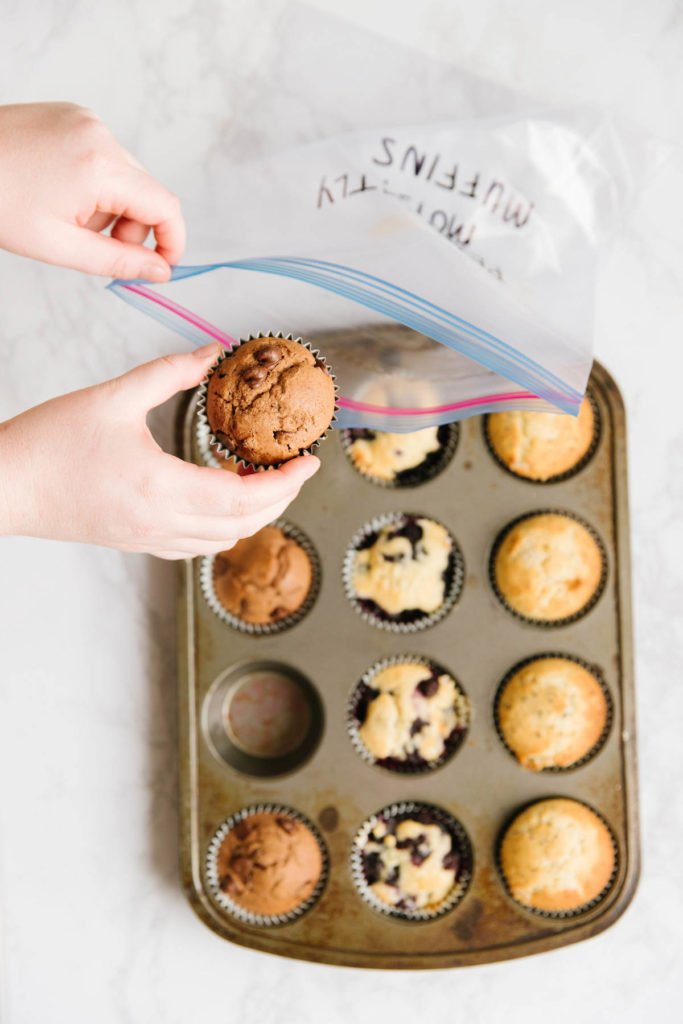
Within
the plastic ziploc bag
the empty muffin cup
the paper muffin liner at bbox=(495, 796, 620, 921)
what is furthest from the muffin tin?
the plastic ziploc bag

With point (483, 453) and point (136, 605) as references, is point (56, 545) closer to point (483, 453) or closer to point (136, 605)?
point (136, 605)

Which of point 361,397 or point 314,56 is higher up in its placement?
point 314,56

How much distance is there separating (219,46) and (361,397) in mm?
1654

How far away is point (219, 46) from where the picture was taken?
107 inches

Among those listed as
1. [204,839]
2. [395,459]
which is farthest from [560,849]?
[395,459]

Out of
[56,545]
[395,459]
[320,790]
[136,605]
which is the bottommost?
[320,790]

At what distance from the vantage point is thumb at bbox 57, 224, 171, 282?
186cm

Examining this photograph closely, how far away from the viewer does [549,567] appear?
2.43m

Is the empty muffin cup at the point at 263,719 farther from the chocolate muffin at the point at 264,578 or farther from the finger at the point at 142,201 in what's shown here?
the finger at the point at 142,201

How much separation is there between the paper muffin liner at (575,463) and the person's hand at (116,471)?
1.08m

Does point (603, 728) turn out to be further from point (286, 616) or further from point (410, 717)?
point (286, 616)

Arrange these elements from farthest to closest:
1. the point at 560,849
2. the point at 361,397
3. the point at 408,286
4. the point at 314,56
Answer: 1. the point at 314,56
2. the point at 560,849
3. the point at 361,397
4. the point at 408,286

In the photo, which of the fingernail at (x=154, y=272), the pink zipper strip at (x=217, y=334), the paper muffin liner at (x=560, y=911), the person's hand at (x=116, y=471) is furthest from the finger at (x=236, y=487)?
the paper muffin liner at (x=560, y=911)

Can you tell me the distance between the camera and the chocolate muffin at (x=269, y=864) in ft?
7.91
